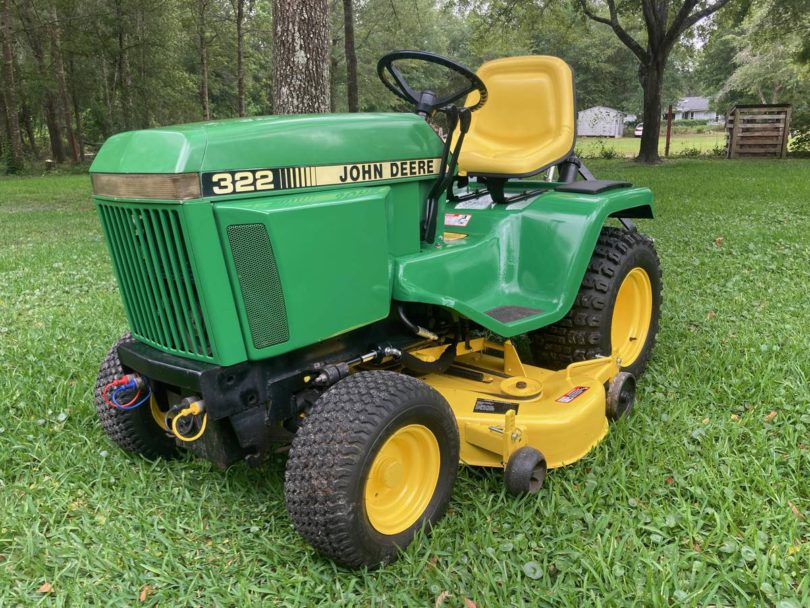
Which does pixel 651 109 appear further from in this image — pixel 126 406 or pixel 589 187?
pixel 126 406

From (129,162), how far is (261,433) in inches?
36.1

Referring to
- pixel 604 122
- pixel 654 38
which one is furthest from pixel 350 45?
pixel 604 122

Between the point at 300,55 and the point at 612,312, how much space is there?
10.0 feet

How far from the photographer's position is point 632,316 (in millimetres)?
3477

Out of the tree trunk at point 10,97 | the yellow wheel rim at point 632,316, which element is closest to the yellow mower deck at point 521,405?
the yellow wheel rim at point 632,316

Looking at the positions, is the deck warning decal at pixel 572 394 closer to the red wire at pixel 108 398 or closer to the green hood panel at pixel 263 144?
the green hood panel at pixel 263 144

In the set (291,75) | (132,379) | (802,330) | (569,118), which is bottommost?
(802,330)

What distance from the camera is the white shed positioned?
47406 millimetres

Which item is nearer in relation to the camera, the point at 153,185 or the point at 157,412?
the point at 153,185

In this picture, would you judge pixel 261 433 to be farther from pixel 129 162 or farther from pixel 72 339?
pixel 72 339

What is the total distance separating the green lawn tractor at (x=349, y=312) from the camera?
6.20 feet

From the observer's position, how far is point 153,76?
24.0m

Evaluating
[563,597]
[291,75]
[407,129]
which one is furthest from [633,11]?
[563,597]

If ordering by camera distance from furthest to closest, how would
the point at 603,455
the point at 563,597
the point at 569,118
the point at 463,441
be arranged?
the point at 569,118, the point at 603,455, the point at 463,441, the point at 563,597
